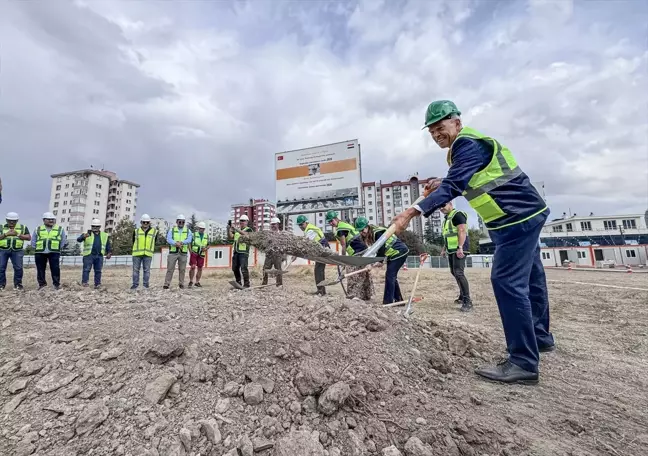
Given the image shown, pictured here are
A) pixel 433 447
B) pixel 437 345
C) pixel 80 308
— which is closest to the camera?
pixel 433 447

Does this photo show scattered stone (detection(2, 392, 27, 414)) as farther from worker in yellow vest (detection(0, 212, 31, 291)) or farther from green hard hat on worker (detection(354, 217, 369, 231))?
worker in yellow vest (detection(0, 212, 31, 291))

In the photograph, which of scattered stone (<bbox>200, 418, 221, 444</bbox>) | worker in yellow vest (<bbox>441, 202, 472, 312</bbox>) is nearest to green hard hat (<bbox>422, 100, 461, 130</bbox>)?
scattered stone (<bbox>200, 418, 221, 444</bbox>)

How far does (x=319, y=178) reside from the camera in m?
21.8

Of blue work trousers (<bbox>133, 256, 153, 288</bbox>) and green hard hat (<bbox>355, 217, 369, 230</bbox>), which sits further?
blue work trousers (<bbox>133, 256, 153, 288</bbox>)

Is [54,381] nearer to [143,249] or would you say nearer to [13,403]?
[13,403]

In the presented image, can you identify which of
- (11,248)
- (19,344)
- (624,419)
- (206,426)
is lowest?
(624,419)

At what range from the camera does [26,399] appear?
167 centimetres

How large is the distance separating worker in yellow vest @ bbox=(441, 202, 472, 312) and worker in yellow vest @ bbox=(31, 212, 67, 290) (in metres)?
7.97

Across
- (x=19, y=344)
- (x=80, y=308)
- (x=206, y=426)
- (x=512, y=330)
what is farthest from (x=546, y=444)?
(x=80, y=308)

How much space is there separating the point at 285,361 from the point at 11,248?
25.4 ft

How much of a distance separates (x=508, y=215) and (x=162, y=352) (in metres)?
2.39

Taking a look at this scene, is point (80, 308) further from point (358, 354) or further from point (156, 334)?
point (358, 354)

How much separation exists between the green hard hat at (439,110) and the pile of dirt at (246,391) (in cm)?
168

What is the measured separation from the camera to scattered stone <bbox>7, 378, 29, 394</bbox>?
5.71 feet
